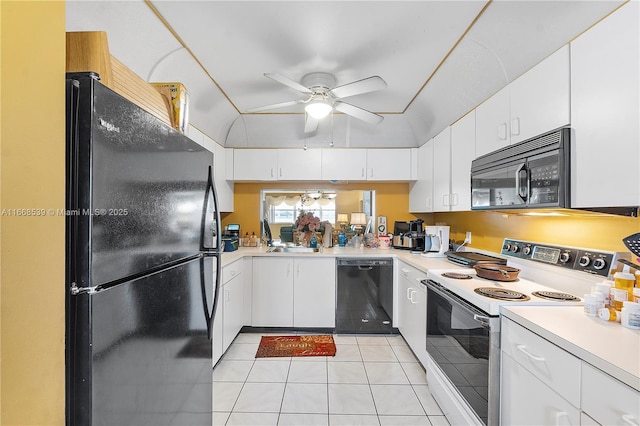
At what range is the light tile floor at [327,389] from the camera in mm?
1854

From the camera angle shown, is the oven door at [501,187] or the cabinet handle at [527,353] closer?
the cabinet handle at [527,353]

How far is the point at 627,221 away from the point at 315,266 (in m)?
2.36

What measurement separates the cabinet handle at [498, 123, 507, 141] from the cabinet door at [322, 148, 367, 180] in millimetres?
1704

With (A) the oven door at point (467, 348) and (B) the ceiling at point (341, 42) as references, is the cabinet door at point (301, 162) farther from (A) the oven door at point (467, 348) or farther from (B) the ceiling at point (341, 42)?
(A) the oven door at point (467, 348)

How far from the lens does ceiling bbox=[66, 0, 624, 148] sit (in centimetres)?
152

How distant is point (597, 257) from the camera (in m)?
1.48

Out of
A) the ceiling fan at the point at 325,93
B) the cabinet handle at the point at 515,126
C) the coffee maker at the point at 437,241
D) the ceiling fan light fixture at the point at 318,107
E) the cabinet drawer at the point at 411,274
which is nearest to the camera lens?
the cabinet handle at the point at 515,126

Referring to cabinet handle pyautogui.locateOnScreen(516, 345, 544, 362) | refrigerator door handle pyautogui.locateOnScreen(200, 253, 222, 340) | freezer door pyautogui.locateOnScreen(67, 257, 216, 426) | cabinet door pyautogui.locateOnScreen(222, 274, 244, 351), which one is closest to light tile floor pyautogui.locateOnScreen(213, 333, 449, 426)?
cabinet door pyautogui.locateOnScreen(222, 274, 244, 351)

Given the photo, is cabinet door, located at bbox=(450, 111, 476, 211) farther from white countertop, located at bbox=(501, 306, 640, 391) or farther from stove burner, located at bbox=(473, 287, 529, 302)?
white countertop, located at bbox=(501, 306, 640, 391)

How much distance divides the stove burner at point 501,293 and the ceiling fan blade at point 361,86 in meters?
1.38

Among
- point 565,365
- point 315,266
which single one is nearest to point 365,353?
point 315,266

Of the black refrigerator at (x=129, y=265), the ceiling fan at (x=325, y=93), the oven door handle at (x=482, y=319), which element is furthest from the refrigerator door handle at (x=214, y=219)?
the oven door handle at (x=482, y=319)

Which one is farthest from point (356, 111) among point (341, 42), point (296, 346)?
point (296, 346)

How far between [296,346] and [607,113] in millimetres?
2742
